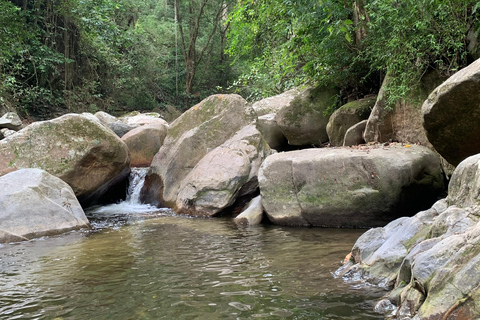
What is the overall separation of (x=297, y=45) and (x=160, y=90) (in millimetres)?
18065

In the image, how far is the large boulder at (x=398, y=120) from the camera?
776cm

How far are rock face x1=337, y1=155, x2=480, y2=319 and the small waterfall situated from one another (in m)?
7.12

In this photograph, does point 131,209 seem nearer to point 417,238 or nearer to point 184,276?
point 184,276

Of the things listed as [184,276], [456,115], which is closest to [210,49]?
[456,115]

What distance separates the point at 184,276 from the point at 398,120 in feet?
19.2

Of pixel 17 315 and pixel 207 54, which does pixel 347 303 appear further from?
pixel 207 54

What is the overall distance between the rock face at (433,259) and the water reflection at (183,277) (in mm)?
310

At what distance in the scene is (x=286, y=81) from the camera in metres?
14.6

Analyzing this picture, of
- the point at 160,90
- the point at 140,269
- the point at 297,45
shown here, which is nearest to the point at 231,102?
the point at 297,45

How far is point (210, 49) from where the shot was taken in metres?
28.2

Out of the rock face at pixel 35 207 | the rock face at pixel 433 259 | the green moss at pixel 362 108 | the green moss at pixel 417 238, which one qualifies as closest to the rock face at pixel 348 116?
the green moss at pixel 362 108

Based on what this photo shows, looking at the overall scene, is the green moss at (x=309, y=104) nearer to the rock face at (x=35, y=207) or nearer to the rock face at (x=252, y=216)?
the rock face at (x=252, y=216)

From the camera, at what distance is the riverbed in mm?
3330

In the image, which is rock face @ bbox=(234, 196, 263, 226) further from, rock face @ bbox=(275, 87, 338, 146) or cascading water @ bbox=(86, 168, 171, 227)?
rock face @ bbox=(275, 87, 338, 146)
